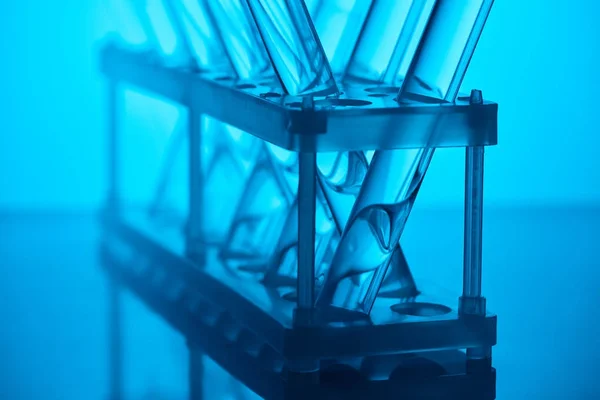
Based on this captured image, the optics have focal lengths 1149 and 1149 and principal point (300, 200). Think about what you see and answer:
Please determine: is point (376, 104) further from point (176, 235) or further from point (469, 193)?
point (176, 235)

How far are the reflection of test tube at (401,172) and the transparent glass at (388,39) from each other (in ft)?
0.21

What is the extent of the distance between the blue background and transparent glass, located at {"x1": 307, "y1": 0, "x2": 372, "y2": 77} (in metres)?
0.24

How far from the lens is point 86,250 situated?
114 cm

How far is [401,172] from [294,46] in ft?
0.37

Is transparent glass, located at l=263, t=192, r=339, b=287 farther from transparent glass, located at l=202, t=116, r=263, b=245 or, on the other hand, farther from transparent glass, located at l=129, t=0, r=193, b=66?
transparent glass, located at l=129, t=0, r=193, b=66

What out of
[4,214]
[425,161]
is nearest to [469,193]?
[425,161]

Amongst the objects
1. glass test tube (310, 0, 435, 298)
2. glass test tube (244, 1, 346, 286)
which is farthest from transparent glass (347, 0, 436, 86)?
glass test tube (244, 1, 346, 286)

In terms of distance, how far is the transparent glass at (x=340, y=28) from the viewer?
2.99 ft

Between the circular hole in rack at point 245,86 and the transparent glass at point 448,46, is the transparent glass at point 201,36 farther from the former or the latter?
the transparent glass at point 448,46

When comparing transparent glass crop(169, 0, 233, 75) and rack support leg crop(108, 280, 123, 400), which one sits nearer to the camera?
rack support leg crop(108, 280, 123, 400)

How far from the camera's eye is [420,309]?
0.79 metres

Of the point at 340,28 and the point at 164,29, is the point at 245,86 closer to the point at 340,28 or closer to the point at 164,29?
the point at 340,28

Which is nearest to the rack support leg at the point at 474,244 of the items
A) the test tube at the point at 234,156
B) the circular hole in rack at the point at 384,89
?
the circular hole in rack at the point at 384,89

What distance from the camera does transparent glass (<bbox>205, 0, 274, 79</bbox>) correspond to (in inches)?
36.9
